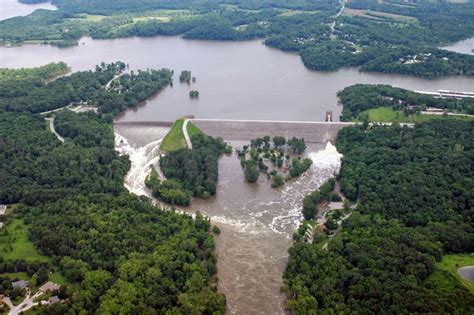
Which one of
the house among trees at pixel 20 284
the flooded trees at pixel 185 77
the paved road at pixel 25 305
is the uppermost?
the flooded trees at pixel 185 77

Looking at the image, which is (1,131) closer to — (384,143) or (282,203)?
(282,203)

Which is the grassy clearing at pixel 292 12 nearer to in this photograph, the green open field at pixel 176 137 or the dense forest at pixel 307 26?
the dense forest at pixel 307 26

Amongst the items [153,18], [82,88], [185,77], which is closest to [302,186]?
[185,77]

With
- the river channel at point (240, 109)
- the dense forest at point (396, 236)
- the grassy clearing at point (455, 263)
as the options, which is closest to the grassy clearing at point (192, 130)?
the river channel at point (240, 109)

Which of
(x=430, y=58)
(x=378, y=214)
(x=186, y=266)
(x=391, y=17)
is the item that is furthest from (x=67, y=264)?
(x=391, y=17)

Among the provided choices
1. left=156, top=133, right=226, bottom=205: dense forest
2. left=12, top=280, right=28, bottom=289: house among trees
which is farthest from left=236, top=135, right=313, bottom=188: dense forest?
left=12, top=280, right=28, bottom=289: house among trees

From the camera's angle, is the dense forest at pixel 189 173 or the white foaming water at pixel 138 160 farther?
the white foaming water at pixel 138 160

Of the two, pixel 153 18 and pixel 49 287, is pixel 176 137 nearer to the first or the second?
pixel 49 287
